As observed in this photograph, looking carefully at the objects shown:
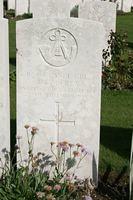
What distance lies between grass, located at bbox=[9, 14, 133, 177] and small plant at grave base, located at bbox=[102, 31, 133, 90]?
30 cm

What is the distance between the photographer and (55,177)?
456 cm

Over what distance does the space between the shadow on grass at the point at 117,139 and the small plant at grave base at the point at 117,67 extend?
2239mm

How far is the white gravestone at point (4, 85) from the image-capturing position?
443 cm

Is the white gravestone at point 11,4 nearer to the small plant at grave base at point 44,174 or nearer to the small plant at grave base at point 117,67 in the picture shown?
the small plant at grave base at point 117,67

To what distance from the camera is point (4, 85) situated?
453cm

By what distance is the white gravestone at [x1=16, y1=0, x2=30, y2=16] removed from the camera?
73.0ft

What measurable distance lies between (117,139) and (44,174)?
1.85 meters

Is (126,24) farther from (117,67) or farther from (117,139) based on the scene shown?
(117,139)

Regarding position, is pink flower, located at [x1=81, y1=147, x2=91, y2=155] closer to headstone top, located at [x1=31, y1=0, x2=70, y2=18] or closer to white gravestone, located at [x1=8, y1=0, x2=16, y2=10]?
headstone top, located at [x1=31, y1=0, x2=70, y2=18]

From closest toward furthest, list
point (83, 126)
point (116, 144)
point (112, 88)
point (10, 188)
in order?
1. point (10, 188)
2. point (83, 126)
3. point (116, 144)
4. point (112, 88)

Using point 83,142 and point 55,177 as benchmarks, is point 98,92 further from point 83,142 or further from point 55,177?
point 55,177

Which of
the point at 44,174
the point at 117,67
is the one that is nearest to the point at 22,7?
the point at 117,67

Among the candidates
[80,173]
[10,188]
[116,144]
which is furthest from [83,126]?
[116,144]

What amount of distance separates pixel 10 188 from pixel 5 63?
1084 millimetres
